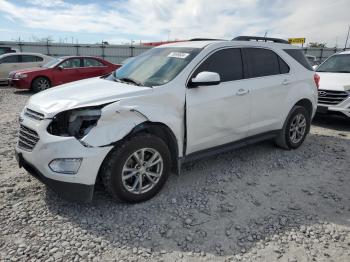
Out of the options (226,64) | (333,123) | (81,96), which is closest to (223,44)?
(226,64)

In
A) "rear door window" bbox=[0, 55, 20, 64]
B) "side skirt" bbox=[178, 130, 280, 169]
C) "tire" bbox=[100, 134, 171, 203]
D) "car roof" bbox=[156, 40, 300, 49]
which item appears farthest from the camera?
"rear door window" bbox=[0, 55, 20, 64]

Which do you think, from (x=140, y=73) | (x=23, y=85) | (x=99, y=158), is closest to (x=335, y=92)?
(x=140, y=73)

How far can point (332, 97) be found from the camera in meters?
7.00

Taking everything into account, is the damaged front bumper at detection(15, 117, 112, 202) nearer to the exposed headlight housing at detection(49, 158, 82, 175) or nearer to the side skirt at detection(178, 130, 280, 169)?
the exposed headlight housing at detection(49, 158, 82, 175)

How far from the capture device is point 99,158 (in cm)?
302

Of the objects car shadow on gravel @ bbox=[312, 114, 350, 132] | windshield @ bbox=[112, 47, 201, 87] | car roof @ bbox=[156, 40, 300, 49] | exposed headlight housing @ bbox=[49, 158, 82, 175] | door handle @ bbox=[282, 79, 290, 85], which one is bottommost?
car shadow on gravel @ bbox=[312, 114, 350, 132]

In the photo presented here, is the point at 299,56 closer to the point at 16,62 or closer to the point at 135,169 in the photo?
the point at 135,169

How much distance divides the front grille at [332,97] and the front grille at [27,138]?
6.34 metres

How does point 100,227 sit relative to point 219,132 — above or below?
below

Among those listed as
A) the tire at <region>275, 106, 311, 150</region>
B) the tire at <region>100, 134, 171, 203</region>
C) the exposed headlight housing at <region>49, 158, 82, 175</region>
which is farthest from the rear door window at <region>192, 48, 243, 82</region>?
the exposed headlight housing at <region>49, 158, 82, 175</region>

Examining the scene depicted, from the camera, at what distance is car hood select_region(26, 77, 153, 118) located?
313 centimetres

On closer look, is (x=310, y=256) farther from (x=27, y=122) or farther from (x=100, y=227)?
(x=27, y=122)

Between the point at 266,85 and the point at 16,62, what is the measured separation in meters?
12.8

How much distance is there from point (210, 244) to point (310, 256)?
0.88 m
